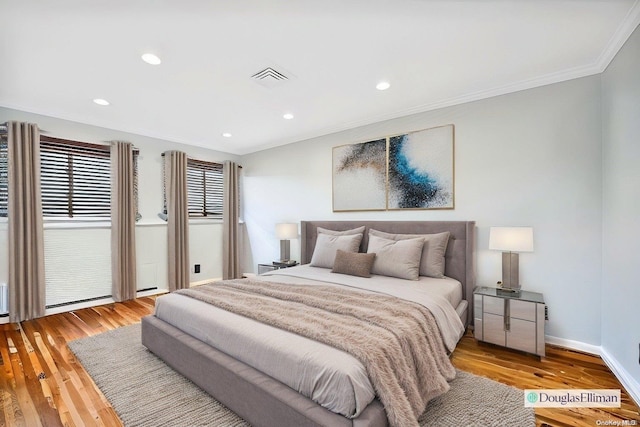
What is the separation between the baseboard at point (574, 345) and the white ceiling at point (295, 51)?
2.37 metres

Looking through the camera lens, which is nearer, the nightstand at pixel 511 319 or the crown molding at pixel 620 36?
the crown molding at pixel 620 36

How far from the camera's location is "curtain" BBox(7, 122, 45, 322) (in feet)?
10.3

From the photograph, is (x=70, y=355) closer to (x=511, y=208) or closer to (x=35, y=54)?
(x=35, y=54)

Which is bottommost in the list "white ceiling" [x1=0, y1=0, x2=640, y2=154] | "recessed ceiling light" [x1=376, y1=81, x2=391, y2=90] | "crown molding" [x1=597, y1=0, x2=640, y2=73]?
"crown molding" [x1=597, y1=0, x2=640, y2=73]

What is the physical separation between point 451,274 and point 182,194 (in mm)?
4024

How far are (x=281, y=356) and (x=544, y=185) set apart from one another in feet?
9.10

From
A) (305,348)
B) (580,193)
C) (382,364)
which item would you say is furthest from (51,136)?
(580,193)

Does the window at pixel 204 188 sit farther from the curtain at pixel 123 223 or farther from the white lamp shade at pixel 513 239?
the white lamp shade at pixel 513 239

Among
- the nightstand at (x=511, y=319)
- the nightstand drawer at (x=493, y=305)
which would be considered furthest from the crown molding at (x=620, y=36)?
the nightstand drawer at (x=493, y=305)

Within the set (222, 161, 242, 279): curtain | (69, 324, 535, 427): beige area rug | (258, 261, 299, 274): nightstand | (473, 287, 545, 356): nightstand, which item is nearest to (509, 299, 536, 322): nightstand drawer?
(473, 287, 545, 356): nightstand

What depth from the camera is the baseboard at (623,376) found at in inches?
73.0

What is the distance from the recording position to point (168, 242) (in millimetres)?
4438

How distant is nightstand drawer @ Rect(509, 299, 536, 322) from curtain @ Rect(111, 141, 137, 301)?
4565mm

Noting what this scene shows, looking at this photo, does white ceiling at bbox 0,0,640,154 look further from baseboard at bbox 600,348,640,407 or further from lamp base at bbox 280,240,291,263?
baseboard at bbox 600,348,640,407
